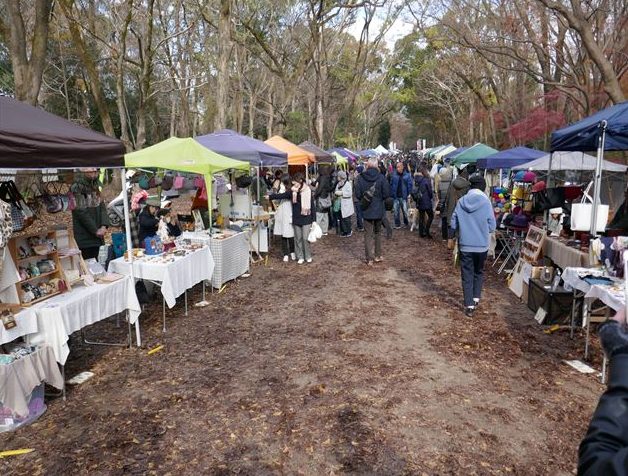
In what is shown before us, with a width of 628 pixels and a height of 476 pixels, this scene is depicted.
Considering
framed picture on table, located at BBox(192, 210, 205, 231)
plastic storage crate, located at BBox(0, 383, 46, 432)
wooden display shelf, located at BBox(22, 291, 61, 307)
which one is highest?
framed picture on table, located at BBox(192, 210, 205, 231)

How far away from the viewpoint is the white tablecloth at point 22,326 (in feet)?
12.9

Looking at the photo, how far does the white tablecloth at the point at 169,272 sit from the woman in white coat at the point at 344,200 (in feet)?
20.8

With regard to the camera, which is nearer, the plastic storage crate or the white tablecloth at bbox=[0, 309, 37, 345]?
the plastic storage crate

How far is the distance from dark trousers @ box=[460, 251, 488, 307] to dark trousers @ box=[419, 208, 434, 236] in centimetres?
577

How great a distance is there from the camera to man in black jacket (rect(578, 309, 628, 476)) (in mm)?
1174

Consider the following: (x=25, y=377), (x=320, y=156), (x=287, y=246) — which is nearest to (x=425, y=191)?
(x=287, y=246)

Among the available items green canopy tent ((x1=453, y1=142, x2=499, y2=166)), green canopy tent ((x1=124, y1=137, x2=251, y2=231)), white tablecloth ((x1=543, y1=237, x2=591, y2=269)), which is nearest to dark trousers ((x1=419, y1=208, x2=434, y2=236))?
white tablecloth ((x1=543, y1=237, x2=591, y2=269))

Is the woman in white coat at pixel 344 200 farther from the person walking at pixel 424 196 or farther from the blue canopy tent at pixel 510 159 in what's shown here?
the blue canopy tent at pixel 510 159

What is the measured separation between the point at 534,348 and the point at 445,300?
190cm

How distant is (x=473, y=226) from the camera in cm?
607

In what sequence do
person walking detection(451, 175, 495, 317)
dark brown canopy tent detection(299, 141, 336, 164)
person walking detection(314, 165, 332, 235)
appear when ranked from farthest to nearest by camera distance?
dark brown canopy tent detection(299, 141, 336, 164), person walking detection(314, 165, 332, 235), person walking detection(451, 175, 495, 317)

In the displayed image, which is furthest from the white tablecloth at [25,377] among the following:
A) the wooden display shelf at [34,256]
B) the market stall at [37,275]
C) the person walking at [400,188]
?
the person walking at [400,188]

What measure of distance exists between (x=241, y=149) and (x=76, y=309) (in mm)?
5170

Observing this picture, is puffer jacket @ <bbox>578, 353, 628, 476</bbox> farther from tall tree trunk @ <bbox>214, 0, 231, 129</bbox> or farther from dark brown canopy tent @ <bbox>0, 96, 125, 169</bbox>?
tall tree trunk @ <bbox>214, 0, 231, 129</bbox>
